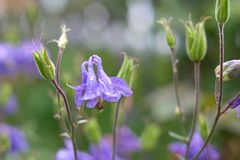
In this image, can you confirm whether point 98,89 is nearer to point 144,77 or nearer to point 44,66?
point 44,66

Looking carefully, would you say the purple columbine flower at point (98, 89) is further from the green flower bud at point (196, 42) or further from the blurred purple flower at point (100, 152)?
the blurred purple flower at point (100, 152)

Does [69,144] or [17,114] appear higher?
[69,144]

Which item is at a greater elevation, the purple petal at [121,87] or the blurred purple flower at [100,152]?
the purple petal at [121,87]

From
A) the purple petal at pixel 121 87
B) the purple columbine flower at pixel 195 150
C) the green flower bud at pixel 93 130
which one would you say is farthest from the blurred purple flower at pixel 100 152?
the purple petal at pixel 121 87

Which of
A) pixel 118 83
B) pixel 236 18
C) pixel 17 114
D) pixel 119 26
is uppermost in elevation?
pixel 118 83

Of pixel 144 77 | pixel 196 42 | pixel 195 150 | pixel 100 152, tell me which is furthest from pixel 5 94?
pixel 144 77

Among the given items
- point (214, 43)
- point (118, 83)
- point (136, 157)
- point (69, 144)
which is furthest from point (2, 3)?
point (118, 83)

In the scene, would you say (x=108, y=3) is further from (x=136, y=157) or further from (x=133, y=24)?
(x=136, y=157)

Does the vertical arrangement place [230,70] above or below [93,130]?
above
